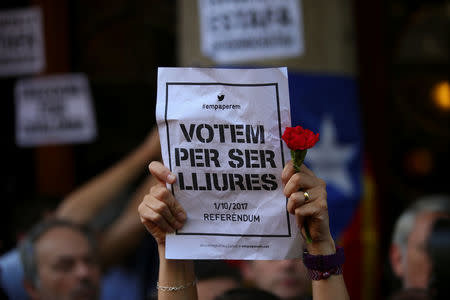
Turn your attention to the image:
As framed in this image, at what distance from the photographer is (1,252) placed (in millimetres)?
3617

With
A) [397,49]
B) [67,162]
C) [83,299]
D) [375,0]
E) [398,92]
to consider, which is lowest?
[83,299]

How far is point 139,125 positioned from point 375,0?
182 cm

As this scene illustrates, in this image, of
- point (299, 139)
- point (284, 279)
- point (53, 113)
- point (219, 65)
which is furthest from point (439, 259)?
point (53, 113)

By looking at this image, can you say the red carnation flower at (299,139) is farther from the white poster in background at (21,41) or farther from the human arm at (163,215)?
the white poster in background at (21,41)

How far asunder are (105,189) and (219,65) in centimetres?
98

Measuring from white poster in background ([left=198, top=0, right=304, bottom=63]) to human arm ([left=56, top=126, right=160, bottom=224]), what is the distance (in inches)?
25.4

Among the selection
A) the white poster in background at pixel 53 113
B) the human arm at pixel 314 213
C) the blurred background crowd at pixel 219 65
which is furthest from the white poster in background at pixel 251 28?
the human arm at pixel 314 213

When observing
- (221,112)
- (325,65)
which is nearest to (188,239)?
(221,112)

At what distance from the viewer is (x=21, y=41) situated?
169 inches

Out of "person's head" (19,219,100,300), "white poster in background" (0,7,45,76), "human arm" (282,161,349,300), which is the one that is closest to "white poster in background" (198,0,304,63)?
"white poster in background" (0,7,45,76)

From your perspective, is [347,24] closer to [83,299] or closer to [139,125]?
[139,125]

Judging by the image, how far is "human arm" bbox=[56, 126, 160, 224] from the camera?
3625 millimetres

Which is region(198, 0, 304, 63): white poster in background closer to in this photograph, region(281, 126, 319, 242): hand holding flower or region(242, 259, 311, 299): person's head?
region(242, 259, 311, 299): person's head

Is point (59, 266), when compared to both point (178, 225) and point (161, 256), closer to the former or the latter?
point (161, 256)
